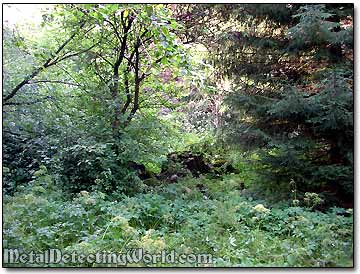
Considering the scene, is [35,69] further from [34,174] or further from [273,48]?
[273,48]

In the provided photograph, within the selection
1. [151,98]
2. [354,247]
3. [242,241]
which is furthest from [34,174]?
[354,247]

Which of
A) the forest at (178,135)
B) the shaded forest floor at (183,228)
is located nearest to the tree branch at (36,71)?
the forest at (178,135)

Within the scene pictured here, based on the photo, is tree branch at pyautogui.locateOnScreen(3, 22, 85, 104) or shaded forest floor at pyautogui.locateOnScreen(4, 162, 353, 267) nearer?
shaded forest floor at pyautogui.locateOnScreen(4, 162, 353, 267)

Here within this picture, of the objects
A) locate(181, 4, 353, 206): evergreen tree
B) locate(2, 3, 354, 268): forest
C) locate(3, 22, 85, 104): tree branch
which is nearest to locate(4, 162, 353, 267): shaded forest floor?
locate(2, 3, 354, 268): forest

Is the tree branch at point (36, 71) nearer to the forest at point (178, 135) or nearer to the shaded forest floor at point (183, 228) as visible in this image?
the forest at point (178, 135)

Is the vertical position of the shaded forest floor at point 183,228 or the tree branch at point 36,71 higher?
the tree branch at point 36,71

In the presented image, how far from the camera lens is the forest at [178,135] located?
2545 millimetres

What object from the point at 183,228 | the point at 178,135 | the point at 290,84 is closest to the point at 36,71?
the point at 178,135

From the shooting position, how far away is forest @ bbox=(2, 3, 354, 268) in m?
2.54

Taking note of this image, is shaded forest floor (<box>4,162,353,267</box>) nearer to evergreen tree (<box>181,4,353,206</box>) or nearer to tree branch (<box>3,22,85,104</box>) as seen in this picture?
evergreen tree (<box>181,4,353,206</box>)

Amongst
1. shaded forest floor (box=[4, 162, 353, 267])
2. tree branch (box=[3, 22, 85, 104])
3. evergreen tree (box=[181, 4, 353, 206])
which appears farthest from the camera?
tree branch (box=[3, 22, 85, 104])

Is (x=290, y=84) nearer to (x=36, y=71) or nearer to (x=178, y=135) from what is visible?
(x=178, y=135)

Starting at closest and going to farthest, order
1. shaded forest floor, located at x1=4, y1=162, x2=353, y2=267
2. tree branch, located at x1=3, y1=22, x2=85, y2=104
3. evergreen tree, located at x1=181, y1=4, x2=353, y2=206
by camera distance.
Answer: shaded forest floor, located at x1=4, y1=162, x2=353, y2=267, evergreen tree, located at x1=181, y1=4, x2=353, y2=206, tree branch, located at x1=3, y1=22, x2=85, y2=104

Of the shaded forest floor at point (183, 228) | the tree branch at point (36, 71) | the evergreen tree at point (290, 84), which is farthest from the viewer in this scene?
the tree branch at point (36, 71)
